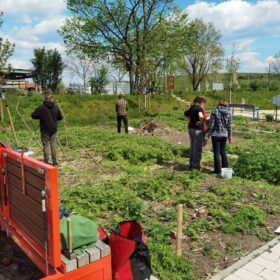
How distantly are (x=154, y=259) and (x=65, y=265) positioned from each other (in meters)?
1.47

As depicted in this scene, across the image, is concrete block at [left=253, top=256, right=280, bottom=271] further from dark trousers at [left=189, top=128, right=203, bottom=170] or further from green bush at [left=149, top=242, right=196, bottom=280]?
dark trousers at [left=189, top=128, right=203, bottom=170]

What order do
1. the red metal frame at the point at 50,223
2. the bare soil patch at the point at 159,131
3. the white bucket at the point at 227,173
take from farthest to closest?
the bare soil patch at the point at 159,131, the white bucket at the point at 227,173, the red metal frame at the point at 50,223

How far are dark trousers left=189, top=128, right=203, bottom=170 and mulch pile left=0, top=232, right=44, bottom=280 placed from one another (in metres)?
4.89

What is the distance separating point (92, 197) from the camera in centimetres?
629

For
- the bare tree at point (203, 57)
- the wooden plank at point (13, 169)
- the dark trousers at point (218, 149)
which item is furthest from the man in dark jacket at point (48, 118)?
the bare tree at point (203, 57)

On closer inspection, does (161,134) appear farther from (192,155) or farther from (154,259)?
(154,259)

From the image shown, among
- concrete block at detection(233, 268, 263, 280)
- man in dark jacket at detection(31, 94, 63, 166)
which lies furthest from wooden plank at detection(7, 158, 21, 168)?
man in dark jacket at detection(31, 94, 63, 166)

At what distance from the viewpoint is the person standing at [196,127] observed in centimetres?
806

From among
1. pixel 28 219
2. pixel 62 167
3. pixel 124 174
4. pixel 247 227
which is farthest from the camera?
pixel 62 167

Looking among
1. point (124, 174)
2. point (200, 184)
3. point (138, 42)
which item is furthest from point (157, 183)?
point (138, 42)

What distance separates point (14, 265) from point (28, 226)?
79 centimetres

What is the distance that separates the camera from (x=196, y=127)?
8.14 m

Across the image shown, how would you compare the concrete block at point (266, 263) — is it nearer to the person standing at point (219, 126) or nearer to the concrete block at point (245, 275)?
the concrete block at point (245, 275)

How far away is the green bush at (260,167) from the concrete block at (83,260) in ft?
17.7
